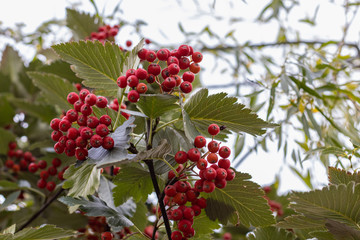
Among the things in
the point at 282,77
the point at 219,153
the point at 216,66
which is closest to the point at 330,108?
the point at 282,77

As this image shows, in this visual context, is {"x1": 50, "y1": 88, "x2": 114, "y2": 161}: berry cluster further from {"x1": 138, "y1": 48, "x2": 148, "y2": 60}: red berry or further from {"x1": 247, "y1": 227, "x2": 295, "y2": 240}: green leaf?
{"x1": 247, "y1": 227, "x2": 295, "y2": 240}: green leaf

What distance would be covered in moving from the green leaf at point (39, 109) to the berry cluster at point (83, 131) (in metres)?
1.22

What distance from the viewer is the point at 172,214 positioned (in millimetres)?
969

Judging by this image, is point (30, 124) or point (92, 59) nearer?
point (92, 59)

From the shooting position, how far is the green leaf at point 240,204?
1006mm

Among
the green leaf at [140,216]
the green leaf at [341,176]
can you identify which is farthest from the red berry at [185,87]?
the green leaf at [140,216]

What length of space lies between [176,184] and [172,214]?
8 cm

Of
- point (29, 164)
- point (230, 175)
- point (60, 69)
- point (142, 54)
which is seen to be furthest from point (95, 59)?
point (29, 164)

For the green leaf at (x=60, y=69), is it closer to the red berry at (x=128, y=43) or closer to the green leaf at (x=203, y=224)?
the red berry at (x=128, y=43)

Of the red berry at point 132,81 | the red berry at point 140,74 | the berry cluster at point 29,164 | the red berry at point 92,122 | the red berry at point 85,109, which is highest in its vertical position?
the red berry at point 140,74

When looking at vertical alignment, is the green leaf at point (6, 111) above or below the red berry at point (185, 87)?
below

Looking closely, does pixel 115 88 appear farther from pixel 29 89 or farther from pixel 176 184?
pixel 29 89

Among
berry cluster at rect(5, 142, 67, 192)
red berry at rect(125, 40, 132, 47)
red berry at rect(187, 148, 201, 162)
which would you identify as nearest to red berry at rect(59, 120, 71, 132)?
red berry at rect(187, 148, 201, 162)

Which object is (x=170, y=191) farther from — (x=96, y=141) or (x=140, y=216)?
(x=140, y=216)
